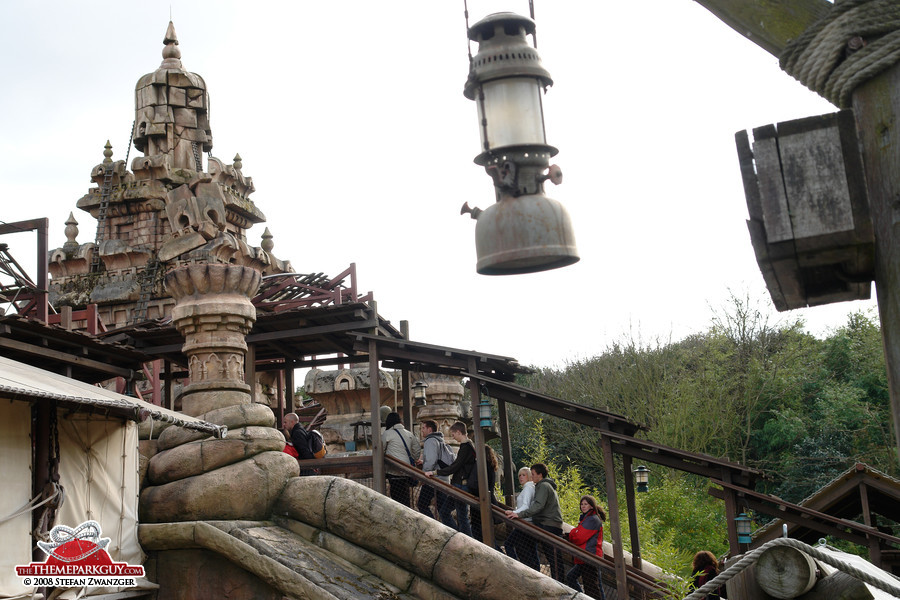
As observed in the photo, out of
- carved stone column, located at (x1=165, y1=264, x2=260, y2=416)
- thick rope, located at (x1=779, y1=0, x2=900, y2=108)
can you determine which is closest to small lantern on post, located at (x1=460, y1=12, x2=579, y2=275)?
thick rope, located at (x1=779, y1=0, x2=900, y2=108)

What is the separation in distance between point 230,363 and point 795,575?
8.33m

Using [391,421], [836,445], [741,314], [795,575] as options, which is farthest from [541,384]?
[795,575]

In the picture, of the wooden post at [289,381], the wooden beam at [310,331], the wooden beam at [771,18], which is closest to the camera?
the wooden beam at [771,18]

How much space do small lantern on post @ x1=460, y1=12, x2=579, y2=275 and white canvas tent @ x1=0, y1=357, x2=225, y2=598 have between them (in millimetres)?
5314

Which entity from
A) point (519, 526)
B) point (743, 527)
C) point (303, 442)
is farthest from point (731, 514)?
point (303, 442)

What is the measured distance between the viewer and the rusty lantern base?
2943mm

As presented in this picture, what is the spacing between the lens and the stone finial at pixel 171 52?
1053 inches

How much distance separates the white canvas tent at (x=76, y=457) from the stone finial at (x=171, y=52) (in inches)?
774

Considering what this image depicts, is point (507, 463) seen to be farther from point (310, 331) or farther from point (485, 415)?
point (310, 331)

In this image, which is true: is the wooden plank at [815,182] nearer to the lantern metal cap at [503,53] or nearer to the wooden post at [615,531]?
the lantern metal cap at [503,53]

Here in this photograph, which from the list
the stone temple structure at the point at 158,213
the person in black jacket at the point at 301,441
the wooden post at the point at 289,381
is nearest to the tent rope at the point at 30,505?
the person in black jacket at the point at 301,441

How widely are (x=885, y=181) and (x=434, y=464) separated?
9.91 metres

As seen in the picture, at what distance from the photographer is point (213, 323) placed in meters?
10.4

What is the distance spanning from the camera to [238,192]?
2591 cm
